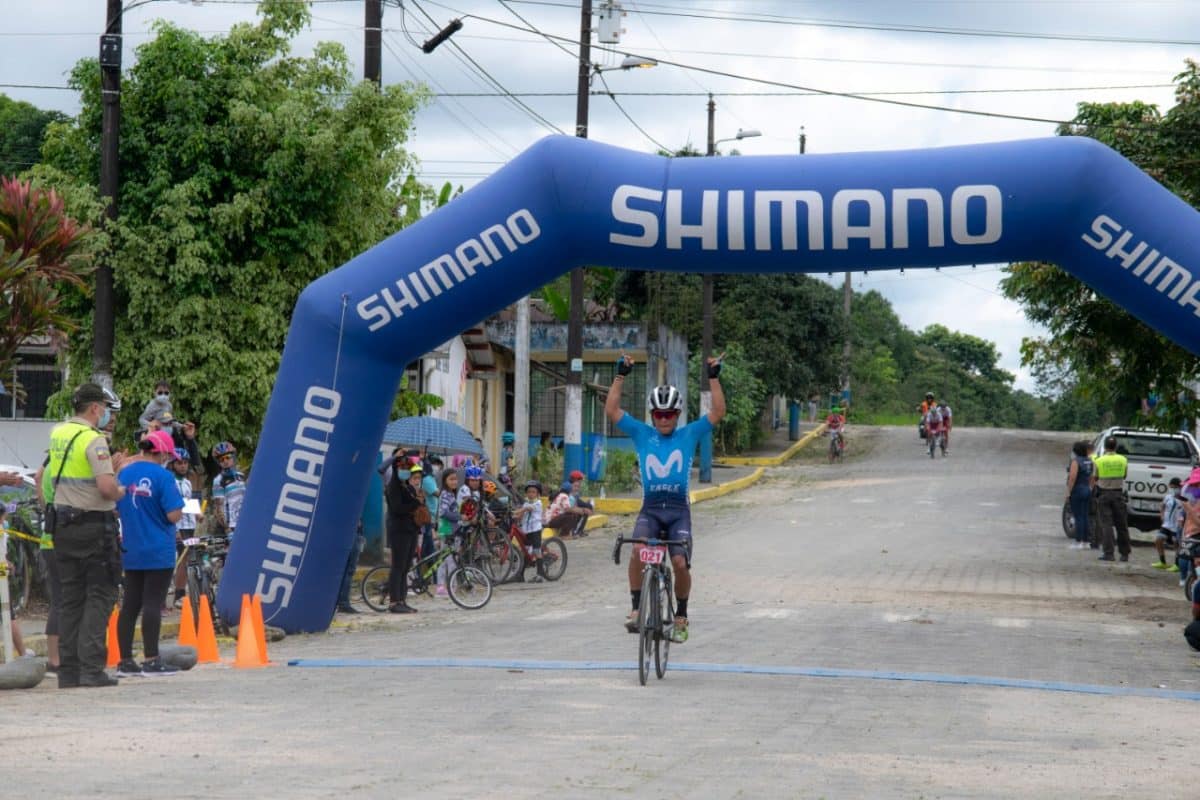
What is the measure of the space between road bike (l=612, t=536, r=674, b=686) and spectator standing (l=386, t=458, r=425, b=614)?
6655mm

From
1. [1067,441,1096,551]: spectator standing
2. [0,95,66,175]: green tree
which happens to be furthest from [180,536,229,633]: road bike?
[0,95,66,175]: green tree

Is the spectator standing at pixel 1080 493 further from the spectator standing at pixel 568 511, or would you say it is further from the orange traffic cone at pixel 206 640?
the orange traffic cone at pixel 206 640

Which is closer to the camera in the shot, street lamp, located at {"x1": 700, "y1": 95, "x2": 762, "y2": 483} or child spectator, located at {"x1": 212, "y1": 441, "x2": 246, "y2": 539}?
child spectator, located at {"x1": 212, "y1": 441, "x2": 246, "y2": 539}

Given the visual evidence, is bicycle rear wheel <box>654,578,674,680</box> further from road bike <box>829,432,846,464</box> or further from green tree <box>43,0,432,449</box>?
road bike <box>829,432,846,464</box>

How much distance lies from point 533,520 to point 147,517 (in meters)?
10.1

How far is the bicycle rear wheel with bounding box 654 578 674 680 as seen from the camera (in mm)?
10500

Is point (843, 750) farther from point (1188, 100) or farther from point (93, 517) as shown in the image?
point (1188, 100)

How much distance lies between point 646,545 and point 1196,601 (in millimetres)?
5663

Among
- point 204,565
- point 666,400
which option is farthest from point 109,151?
Result: point 666,400

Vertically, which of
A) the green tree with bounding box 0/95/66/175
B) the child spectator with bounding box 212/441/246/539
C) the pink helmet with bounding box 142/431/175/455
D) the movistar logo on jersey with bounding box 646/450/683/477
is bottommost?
the child spectator with bounding box 212/441/246/539

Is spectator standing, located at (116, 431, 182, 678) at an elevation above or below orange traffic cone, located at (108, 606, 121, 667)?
above

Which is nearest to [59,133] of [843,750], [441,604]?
[441,604]

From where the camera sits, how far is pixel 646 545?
10.8m

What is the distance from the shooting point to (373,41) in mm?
21031
